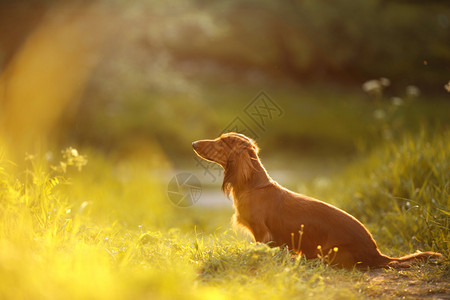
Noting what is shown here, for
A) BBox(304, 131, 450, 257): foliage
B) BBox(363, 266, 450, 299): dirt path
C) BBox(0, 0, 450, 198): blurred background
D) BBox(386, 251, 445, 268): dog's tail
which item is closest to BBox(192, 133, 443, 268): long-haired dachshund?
BBox(386, 251, 445, 268): dog's tail

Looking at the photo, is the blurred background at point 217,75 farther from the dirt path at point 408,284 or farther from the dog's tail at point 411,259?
the dirt path at point 408,284

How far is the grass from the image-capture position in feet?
9.27

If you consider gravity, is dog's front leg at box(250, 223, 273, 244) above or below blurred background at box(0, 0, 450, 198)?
below

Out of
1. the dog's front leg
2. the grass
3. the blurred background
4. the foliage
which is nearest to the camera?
the grass

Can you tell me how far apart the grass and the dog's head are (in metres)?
0.53

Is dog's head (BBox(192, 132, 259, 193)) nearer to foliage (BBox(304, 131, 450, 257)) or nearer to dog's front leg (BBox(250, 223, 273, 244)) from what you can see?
dog's front leg (BBox(250, 223, 273, 244))

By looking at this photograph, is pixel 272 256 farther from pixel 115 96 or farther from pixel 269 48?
pixel 269 48

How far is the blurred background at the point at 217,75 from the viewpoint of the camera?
9.20 meters

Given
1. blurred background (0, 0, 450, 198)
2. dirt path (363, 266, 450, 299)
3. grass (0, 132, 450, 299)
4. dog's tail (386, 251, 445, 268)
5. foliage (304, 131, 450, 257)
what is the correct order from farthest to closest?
blurred background (0, 0, 450, 198)
foliage (304, 131, 450, 257)
dog's tail (386, 251, 445, 268)
dirt path (363, 266, 450, 299)
grass (0, 132, 450, 299)

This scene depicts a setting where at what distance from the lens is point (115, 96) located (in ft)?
32.4

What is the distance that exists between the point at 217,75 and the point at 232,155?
1753cm

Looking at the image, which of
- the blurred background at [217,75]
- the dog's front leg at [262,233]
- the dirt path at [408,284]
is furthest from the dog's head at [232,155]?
the blurred background at [217,75]

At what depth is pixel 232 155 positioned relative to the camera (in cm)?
451

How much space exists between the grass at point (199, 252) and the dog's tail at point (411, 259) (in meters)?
0.07
